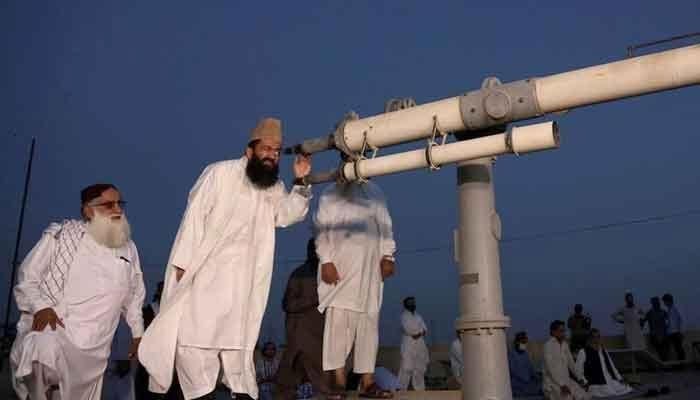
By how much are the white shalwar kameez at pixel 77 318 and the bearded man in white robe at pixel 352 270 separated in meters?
1.47

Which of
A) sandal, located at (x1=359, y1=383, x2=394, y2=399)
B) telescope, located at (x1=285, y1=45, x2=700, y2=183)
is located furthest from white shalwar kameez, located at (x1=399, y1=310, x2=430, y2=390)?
telescope, located at (x1=285, y1=45, x2=700, y2=183)

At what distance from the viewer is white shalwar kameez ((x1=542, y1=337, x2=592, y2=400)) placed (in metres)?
9.55

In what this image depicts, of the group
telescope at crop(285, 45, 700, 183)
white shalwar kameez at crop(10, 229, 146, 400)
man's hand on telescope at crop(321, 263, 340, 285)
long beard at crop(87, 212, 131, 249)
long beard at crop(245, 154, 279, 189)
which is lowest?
white shalwar kameez at crop(10, 229, 146, 400)

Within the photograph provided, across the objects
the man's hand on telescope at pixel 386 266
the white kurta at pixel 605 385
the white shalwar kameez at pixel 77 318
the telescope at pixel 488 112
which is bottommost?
the white kurta at pixel 605 385

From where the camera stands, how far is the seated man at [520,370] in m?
10.9

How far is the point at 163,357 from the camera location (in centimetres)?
474

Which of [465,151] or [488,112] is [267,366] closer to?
[465,151]

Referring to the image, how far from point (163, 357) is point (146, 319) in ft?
12.6

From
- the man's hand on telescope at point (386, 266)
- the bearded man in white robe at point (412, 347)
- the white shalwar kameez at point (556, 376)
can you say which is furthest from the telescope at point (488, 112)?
the bearded man in white robe at point (412, 347)

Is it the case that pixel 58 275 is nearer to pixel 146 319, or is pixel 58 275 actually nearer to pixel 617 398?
pixel 146 319

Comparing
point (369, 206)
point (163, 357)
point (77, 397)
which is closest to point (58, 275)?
point (77, 397)

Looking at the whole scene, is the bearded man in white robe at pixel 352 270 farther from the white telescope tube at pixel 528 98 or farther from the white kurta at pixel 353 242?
the white telescope tube at pixel 528 98

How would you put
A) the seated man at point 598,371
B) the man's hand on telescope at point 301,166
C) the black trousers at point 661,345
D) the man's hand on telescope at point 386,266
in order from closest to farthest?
the man's hand on telescope at point 301,166, the man's hand on telescope at point 386,266, the seated man at point 598,371, the black trousers at point 661,345

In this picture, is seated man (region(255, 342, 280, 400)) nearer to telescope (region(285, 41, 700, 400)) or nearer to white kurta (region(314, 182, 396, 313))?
white kurta (region(314, 182, 396, 313))
